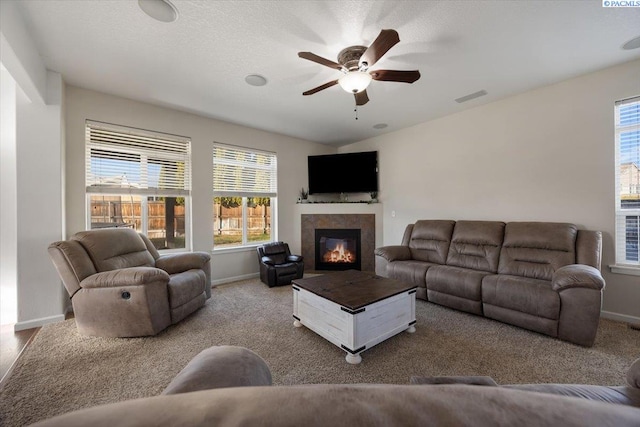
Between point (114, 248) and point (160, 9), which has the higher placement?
point (160, 9)

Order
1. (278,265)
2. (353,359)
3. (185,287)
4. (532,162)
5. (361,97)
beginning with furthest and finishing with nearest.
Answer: (278,265), (532,162), (185,287), (361,97), (353,359)

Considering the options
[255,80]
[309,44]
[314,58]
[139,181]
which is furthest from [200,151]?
[314,58]

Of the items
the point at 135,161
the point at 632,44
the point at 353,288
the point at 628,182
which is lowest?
the point at 353,288

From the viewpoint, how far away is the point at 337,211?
16.5ft

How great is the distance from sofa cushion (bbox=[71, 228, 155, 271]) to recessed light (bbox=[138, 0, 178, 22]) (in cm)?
232

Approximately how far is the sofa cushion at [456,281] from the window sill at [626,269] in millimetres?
1292

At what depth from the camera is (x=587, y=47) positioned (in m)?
2.37

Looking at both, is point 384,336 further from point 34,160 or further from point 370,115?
point 34,160

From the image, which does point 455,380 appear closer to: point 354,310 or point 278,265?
point 354,310

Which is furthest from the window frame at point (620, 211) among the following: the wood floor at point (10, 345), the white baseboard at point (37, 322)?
the white baseboard at point (37, 322)

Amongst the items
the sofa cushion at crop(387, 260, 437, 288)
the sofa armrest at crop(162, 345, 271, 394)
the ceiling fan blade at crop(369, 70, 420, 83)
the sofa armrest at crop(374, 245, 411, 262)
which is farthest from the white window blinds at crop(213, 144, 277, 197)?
the sofa armrest at crop(162, 345, 271, 394)

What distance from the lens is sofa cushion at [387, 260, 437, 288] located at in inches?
130

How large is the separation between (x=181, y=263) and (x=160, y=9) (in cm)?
263

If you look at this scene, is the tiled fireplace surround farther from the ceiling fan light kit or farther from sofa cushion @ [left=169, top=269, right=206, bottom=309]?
the ceiling fan light kit
